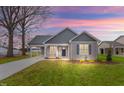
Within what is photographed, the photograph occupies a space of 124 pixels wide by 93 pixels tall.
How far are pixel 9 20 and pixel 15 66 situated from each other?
0.82m

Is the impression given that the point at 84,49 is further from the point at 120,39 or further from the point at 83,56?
the point at 120,39

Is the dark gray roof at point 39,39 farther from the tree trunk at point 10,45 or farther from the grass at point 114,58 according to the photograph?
the grass at point 114,58

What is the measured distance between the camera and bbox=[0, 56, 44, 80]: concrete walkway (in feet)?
21.6

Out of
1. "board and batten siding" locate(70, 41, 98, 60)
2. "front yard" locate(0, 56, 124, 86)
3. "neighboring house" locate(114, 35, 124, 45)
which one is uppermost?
"neighboring house" locate(114, 35, 124, 45)

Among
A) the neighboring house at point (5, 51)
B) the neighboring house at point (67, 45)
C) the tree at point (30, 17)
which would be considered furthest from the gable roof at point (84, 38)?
the neighboring house at point (5, 51)

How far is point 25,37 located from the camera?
6676 mm

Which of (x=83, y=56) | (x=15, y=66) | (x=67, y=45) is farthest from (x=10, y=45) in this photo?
(x=83, y=56)

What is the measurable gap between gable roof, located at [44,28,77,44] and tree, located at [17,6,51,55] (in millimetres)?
394

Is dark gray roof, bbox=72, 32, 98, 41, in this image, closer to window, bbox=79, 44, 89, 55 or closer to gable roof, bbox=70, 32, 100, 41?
gable roof, bbox=70, 32, 100, 41

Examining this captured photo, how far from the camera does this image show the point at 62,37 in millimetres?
6602

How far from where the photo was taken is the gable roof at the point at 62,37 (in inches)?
260

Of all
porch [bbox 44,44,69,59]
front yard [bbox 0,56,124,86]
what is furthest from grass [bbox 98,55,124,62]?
porch [bbox 44,44,69,59]

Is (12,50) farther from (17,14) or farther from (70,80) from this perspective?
(70,80)

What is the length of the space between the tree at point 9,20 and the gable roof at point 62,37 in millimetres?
661
